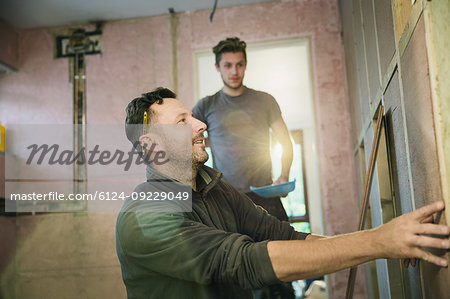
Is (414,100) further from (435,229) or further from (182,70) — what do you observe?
(182,70)

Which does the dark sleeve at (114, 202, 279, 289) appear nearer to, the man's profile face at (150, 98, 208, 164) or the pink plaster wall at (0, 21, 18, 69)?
the man's profile face at (150, 98, 208, 164)

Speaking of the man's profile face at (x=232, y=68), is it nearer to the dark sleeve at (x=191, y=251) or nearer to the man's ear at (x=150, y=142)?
the man's ear at (x=150, y=142)

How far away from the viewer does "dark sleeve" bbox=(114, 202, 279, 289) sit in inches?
45.6

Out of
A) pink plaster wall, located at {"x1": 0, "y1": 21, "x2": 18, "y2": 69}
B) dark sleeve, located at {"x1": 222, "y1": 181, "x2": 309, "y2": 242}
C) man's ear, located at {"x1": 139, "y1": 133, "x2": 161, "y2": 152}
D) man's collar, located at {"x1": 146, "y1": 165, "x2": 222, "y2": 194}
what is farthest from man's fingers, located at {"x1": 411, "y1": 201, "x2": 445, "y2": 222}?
pink plaster wall, located at {"x1": 0, "y1": 21, "x2": 18, "y2": 69}

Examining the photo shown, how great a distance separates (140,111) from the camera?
1761mm

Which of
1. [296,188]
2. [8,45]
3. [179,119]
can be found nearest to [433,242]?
[179,119]

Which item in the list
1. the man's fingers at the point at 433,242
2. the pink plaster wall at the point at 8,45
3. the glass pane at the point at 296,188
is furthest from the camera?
the glass pane at the point at 296,188

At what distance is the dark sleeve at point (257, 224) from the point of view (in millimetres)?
1654

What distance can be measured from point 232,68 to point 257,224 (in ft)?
5.09

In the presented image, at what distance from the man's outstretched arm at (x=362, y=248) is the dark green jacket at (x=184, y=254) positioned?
0.05m

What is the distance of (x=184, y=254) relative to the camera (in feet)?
4.00

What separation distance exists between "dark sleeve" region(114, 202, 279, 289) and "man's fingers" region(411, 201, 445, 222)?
411 millimetres

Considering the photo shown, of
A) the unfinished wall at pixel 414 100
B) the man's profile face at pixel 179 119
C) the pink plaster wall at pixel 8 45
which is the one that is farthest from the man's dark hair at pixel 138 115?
the pink plaster wall at pixel 8 45

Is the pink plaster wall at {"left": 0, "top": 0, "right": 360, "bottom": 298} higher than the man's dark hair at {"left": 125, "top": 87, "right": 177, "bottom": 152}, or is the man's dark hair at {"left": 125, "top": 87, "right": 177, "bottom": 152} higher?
the pink plaster wall at {"left": 0, "top": 0, "right": 360, "bottom": 298}
